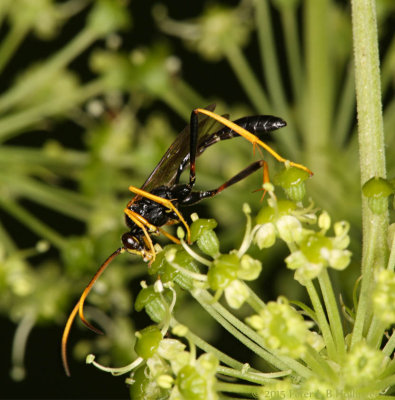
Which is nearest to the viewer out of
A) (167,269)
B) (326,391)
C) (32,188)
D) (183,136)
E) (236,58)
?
(326,391)

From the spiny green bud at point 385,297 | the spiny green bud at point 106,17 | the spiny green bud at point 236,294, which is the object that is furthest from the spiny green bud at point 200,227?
the spiny green bud at point 106,17

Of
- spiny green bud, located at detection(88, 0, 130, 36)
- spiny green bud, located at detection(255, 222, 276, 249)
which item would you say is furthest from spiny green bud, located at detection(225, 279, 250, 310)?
spiny green bud, located at detection(88, 0, 130, 36)

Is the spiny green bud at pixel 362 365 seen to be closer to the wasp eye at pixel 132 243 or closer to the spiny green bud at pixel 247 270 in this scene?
the spiny green bud at pixel 247 270

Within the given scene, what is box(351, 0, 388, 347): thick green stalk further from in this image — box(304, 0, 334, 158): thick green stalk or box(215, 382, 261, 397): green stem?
box(304, 0, 334, 158): thick green stalk

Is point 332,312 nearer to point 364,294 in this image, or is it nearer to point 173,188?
point 364,294

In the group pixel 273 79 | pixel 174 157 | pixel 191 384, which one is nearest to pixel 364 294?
pixel 191 384

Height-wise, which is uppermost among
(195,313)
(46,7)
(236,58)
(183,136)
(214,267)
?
(236,58)

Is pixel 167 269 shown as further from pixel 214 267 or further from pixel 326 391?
pixel 326 391

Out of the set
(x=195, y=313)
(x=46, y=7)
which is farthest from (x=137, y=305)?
(x=46, y=7)
